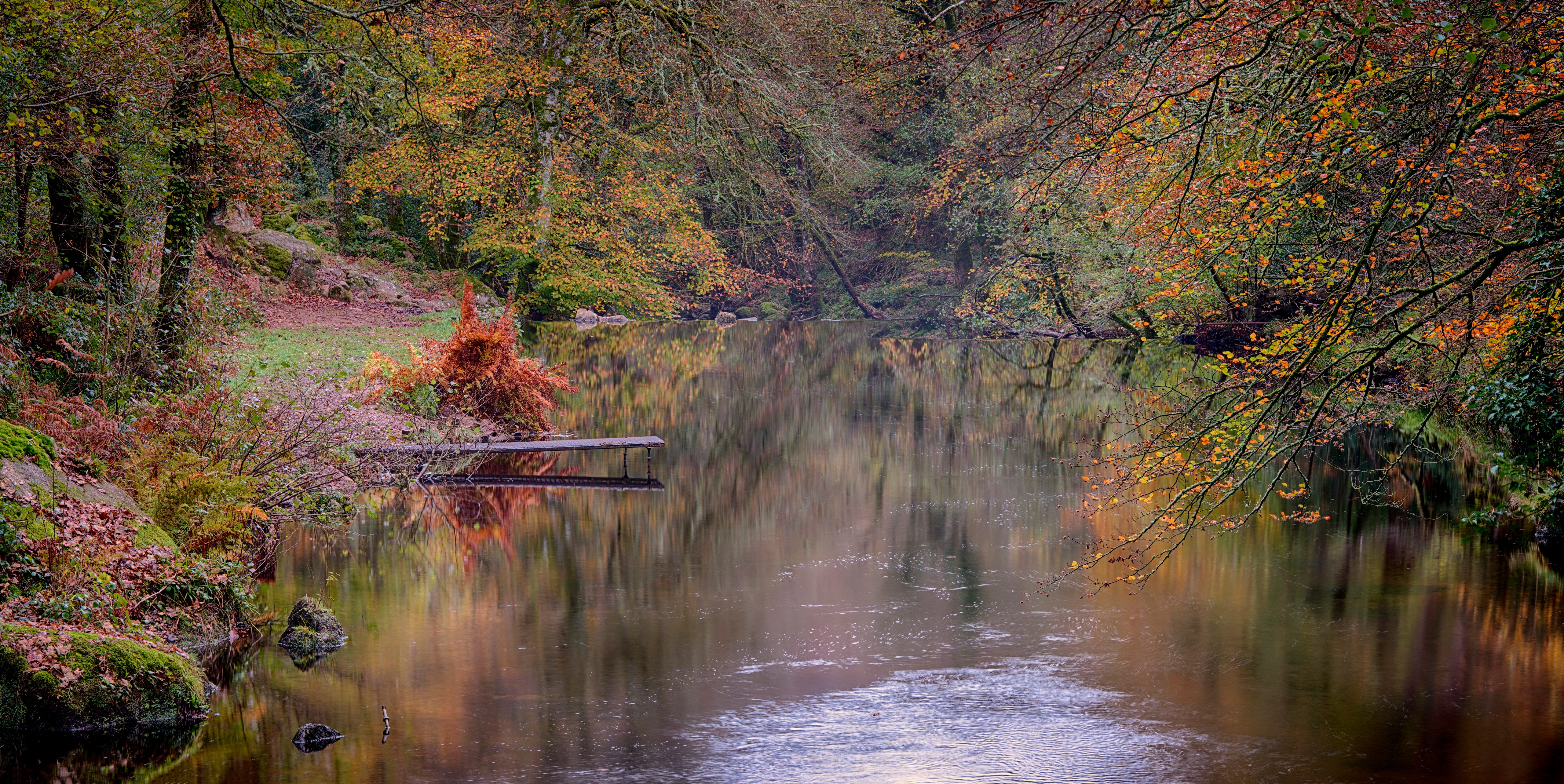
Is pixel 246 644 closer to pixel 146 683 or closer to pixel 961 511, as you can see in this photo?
pixel 146 683

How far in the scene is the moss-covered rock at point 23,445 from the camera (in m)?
7.99

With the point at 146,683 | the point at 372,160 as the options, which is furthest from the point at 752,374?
the point at 146,683

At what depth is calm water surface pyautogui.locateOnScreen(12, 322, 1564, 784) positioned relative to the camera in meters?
7.36

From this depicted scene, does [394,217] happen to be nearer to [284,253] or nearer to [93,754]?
[284,253]

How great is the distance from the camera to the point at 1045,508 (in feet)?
47.6

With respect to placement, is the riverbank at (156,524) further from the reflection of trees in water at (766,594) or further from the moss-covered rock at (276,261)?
the moss-covered rock at (276,261)

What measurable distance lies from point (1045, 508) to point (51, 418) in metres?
9.92

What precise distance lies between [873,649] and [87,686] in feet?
16.9

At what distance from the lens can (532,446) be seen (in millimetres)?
15352

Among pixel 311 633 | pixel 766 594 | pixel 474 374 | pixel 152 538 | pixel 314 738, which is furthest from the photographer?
pixel 474 374

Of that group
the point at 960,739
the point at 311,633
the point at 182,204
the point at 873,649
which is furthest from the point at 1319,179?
the point at 182,204

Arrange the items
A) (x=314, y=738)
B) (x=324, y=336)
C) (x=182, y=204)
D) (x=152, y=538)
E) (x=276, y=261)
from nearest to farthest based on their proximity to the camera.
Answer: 1. (x=314, y=738)
2. (x=152, y=538)
3. (x=182, y=204)
4. (x=324, y=336)
5. (x=276, y=261)

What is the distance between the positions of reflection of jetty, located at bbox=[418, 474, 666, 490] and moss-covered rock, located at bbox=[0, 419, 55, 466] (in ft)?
20.7

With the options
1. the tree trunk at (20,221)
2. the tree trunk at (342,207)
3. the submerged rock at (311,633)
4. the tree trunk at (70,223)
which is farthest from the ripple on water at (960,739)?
the tree trunk at (342,207)
